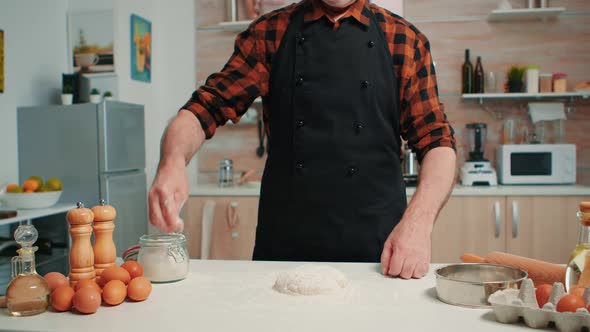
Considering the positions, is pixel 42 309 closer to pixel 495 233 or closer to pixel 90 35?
pixel 495 233

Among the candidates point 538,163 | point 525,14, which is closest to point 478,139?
point 538,163

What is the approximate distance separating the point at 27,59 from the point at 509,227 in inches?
120

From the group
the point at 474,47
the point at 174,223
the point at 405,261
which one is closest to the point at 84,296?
the point at 174,223

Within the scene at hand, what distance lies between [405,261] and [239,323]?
1.50 ft

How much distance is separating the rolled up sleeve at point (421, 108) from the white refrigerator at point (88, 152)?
218 cm

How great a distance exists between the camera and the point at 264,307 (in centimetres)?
107

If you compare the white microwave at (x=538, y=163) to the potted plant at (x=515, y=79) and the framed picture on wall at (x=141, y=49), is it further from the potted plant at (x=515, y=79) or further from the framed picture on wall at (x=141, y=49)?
the framed picture on wall at (x=141, y=49)

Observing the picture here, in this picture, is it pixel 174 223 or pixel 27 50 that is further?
pixel 27 50

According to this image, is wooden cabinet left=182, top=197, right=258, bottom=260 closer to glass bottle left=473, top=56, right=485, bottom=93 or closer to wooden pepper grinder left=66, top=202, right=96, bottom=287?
glass bottle left=473, top=56, right=485, bottom=93

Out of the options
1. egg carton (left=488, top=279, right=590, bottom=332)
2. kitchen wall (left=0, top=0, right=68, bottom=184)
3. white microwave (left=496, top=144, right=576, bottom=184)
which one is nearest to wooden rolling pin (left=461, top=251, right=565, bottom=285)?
egg carton (left=488, top=279, right=590, bottom=332)

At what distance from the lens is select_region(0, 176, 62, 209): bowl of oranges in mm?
3053

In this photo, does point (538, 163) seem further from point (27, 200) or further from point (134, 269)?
point (134, 269)

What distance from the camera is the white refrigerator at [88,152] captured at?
3.43 m

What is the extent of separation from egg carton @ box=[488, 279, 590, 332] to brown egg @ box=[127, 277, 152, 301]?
0.62m
